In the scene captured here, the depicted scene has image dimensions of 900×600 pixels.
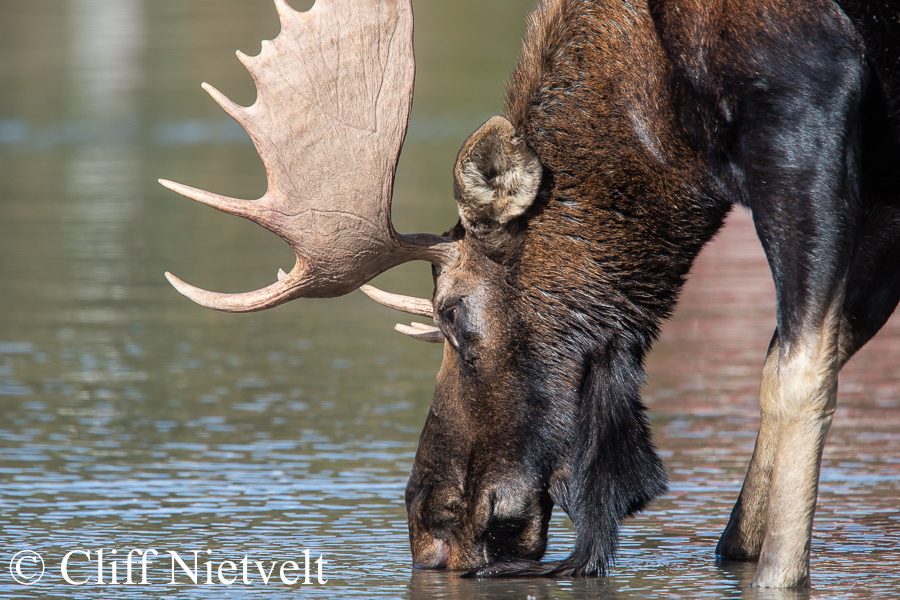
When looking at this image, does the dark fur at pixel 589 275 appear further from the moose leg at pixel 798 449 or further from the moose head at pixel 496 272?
the moose leg at pixel 798 449

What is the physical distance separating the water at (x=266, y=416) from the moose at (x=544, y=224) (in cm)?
26

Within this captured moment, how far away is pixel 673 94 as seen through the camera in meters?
4.83

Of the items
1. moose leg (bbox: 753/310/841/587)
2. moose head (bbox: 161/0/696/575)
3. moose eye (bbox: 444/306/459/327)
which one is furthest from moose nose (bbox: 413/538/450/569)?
moose leg (bbox: 753/310/841/587)

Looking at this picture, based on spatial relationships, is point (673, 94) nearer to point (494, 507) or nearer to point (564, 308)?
point (564, 308)

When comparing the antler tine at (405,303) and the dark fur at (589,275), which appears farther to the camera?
the antler tine at (405,303)

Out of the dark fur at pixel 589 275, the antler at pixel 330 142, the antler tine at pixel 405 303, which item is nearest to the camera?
the dark fur at pixel 589 275

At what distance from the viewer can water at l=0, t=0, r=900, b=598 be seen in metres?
4.87

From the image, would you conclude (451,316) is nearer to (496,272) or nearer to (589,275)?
(496,272)

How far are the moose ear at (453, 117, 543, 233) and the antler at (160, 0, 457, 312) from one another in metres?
0.23

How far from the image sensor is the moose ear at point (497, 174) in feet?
15.9

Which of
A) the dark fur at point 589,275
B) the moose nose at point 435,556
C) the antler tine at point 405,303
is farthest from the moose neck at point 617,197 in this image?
the moose nose at point 435,556

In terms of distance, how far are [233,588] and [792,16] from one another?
8.08 feet

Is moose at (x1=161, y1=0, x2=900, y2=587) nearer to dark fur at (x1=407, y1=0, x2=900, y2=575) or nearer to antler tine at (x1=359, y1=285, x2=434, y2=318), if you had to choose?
dark fur at (x1=407, y1=0, x2=900, y2=575)

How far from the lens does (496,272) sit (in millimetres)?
4969
